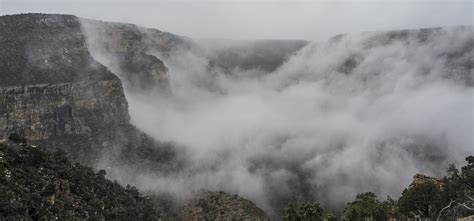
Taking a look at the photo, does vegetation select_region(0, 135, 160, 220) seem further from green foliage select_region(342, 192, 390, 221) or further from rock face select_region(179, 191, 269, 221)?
rock face select_region(179, 191, 269, 221)

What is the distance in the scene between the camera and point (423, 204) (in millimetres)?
68562

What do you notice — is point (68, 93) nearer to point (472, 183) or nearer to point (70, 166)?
point (70, 166)

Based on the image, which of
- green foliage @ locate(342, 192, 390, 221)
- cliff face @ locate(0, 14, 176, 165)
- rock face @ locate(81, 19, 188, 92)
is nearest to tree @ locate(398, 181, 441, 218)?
green foliage @ locate(342, 192, 390, 221)

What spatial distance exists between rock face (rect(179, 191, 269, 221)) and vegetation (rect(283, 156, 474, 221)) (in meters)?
35.8

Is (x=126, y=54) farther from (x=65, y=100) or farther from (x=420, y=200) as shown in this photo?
(x=420, y=200)

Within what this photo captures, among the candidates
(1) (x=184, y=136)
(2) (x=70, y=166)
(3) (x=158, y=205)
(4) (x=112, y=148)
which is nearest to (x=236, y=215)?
(3) (x=158, y=205)

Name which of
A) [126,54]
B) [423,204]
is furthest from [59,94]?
[423,204]

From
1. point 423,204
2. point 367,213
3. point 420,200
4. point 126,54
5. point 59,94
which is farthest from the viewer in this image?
point 126,54

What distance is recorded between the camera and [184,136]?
648 feet

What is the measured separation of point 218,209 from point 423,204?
57.2 meters

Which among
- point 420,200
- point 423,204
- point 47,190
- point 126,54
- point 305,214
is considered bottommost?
point 47,190

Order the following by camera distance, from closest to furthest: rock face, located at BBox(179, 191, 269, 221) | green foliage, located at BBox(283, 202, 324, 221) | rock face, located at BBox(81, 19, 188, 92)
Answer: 1. green foliage, located at BBox(283, 202, 324, 221)
2. rock face, located at BBox(179, 191, 269, 221)
3. rock face, located at BBox(81, 19, 188, 92)

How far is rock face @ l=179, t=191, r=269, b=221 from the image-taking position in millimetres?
114625

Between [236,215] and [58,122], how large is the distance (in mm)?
44368
